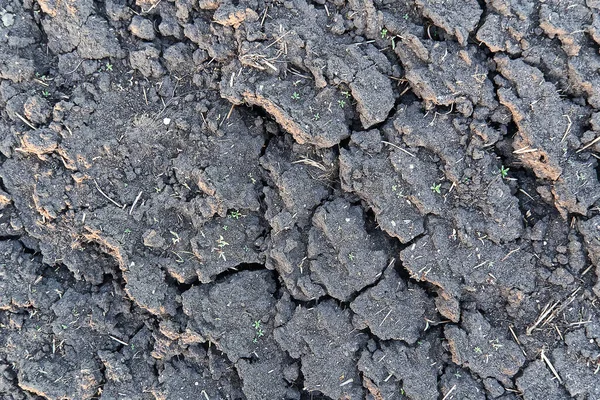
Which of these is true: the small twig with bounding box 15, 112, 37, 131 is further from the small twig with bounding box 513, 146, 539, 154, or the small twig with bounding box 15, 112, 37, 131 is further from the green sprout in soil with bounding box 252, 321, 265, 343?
the small twig with bounding box 513, 146, 539, 154

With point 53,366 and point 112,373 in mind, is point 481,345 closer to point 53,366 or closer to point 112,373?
point 112,373

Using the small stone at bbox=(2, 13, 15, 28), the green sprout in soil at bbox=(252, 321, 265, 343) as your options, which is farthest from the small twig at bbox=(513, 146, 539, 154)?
Answer: the small stone at bbox=(2, 13, 15, 28)

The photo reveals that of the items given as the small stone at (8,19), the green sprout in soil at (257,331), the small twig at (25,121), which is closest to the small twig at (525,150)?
the green sprout in soil at (257,331)

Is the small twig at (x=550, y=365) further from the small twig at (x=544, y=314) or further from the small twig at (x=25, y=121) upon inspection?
the small twig at (x=25, y=121)

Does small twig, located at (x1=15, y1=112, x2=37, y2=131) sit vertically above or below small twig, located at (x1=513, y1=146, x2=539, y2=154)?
below

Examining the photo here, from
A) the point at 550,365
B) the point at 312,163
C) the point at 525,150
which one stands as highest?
the point at 525,150

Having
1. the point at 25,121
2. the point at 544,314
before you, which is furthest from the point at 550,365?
the point at 25,121

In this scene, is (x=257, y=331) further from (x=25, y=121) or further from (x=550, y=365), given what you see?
(x=25, y=121)

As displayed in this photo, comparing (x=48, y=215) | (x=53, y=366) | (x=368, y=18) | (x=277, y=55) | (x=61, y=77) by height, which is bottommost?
(x=53, y=366)

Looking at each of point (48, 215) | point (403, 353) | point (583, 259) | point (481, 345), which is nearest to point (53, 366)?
point (48, 215)
